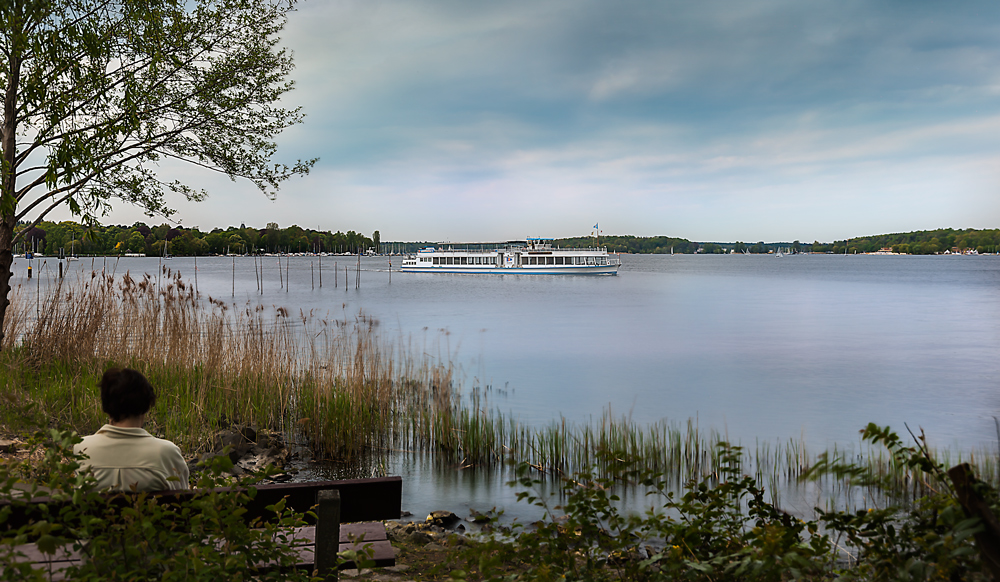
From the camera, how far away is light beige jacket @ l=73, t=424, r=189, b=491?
280 cm

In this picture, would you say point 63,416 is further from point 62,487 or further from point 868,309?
point 868,309

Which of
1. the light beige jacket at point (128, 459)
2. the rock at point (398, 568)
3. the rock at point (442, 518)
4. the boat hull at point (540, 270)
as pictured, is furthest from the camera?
the boat hull at point (540, 270)

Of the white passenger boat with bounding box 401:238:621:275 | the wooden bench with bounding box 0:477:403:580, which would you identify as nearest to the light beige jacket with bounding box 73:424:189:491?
the wooden bench with bounding box 0:477:403:580

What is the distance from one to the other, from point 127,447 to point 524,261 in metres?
80.2

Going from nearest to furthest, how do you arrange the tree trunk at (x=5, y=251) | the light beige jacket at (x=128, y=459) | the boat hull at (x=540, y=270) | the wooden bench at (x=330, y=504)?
the wooden bench at (x=330, y=504) < the light beige jacket at (x=128, y=459) < the tree trunk at (x=5, y=251) < the boat hull at (x=540, y=270)

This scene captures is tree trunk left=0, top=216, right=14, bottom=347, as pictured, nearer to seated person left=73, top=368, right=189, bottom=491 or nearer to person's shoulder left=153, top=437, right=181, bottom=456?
seated person left=73, top=368, right=189, bottom=491

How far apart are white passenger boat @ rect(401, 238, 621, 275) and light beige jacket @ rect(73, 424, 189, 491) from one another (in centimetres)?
7742

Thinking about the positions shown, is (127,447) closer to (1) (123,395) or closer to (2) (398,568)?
(1) (123,395)

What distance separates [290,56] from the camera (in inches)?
374

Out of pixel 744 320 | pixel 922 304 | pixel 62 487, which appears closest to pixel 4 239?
pixel 62 487

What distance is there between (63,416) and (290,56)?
577 centimetres

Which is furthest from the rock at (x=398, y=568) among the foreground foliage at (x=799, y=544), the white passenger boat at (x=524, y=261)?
the white passenger boat at (x=524, y=261)

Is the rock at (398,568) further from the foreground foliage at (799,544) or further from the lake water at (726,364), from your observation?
the lake water at (726,364)

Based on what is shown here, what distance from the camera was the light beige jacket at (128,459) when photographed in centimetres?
280
